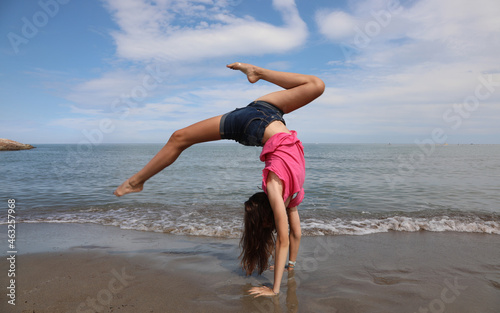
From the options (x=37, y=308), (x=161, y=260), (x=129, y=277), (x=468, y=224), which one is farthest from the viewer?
(x=468, y=224)

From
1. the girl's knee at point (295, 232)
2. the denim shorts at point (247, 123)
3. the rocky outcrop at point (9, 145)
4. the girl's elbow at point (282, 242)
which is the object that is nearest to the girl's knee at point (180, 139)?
the denim shorts at point (247, 123)

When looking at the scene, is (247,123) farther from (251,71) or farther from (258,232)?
(258,232)

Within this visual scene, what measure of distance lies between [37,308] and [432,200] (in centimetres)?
1025

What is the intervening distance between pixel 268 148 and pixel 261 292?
5.27ft

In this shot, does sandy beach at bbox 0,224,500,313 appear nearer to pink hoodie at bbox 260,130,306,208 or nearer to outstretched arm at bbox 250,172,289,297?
outstretched arm at bbox 250,172,289,297

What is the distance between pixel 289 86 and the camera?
11.7 feet

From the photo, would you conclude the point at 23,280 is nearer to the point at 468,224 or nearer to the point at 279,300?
the point at 279,300

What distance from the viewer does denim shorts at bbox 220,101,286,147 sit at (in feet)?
10.8

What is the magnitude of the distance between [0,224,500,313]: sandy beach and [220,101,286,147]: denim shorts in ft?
5.83

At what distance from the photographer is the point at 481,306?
3.02 meters

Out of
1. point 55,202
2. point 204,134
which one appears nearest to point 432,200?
point 204,134

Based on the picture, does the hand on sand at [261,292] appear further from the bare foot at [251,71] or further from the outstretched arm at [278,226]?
the bare foot at [251,71]

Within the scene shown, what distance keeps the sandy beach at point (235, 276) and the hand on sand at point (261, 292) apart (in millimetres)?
52

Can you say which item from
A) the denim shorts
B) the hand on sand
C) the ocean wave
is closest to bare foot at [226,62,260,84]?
the denim shorts
